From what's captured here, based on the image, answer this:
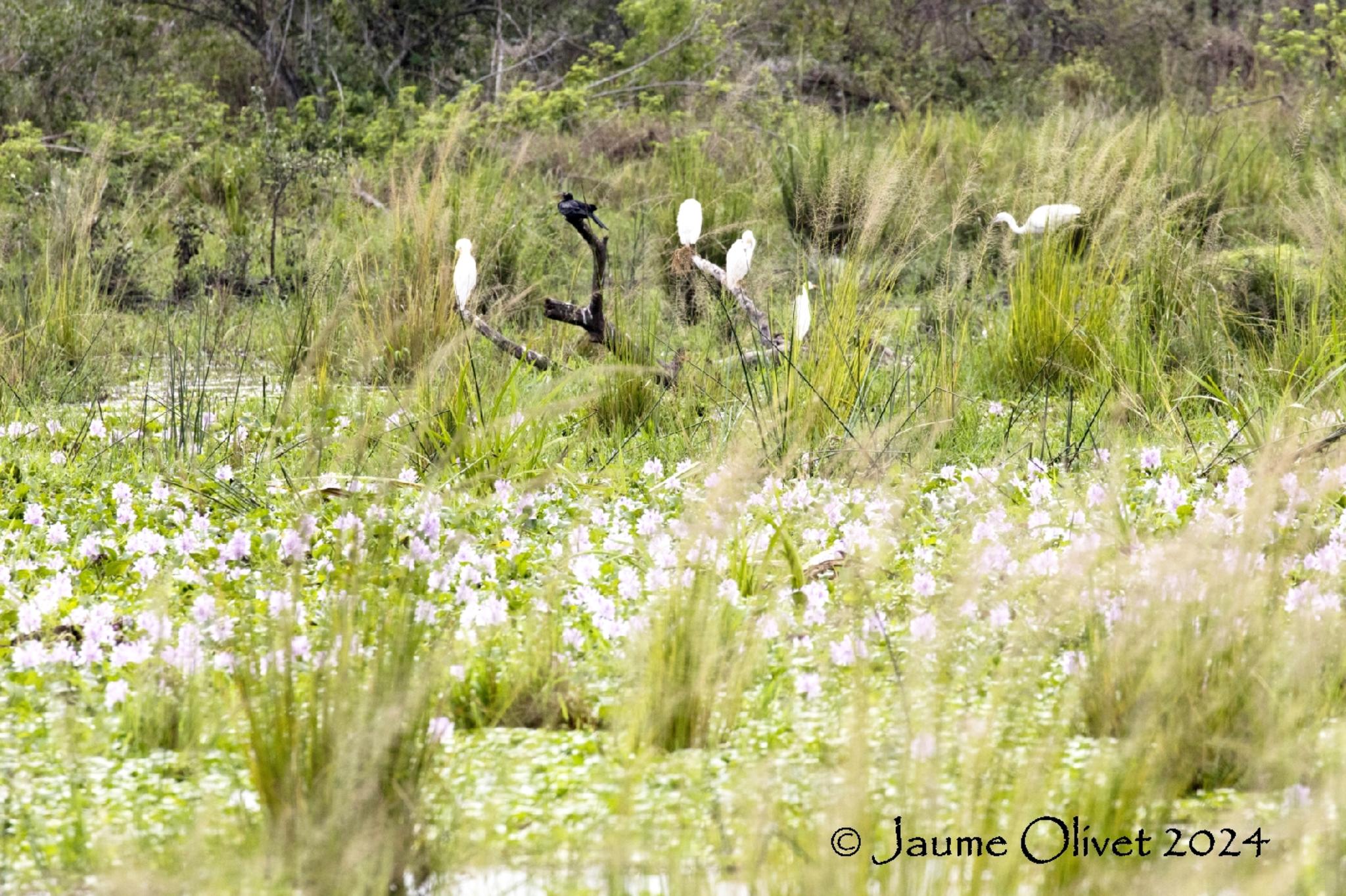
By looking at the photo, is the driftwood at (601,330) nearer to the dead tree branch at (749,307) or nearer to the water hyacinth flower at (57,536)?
the dead tree branch at (749,307)

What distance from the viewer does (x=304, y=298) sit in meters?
4.96

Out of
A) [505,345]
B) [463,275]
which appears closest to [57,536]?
[463,275]

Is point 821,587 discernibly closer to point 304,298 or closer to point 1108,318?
point 1108,318

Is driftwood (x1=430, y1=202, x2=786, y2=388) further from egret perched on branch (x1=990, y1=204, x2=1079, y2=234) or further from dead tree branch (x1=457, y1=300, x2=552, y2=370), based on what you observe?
egret perched on branch (x1=990, y1=204, x2=1079, y2=234)

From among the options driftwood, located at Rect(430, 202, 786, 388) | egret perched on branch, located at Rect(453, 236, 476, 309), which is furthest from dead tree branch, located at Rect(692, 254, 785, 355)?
egret perched on branch, located at Rect(453, 236, 476, 309)

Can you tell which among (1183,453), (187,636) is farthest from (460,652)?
(1183,453)

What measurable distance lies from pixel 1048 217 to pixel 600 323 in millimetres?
1542

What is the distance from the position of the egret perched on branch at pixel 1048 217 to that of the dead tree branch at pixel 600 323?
1129mm

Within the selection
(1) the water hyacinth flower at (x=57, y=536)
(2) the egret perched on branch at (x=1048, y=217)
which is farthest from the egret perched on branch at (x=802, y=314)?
(1) the water hyacinth flower at (x=57, y=536)

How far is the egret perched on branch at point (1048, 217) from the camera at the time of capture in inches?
191

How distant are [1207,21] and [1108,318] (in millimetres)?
11242

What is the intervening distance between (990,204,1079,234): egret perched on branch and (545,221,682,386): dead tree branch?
1.13 meters

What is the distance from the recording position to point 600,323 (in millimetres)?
4660

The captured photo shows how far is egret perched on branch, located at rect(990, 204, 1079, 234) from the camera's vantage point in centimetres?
486
